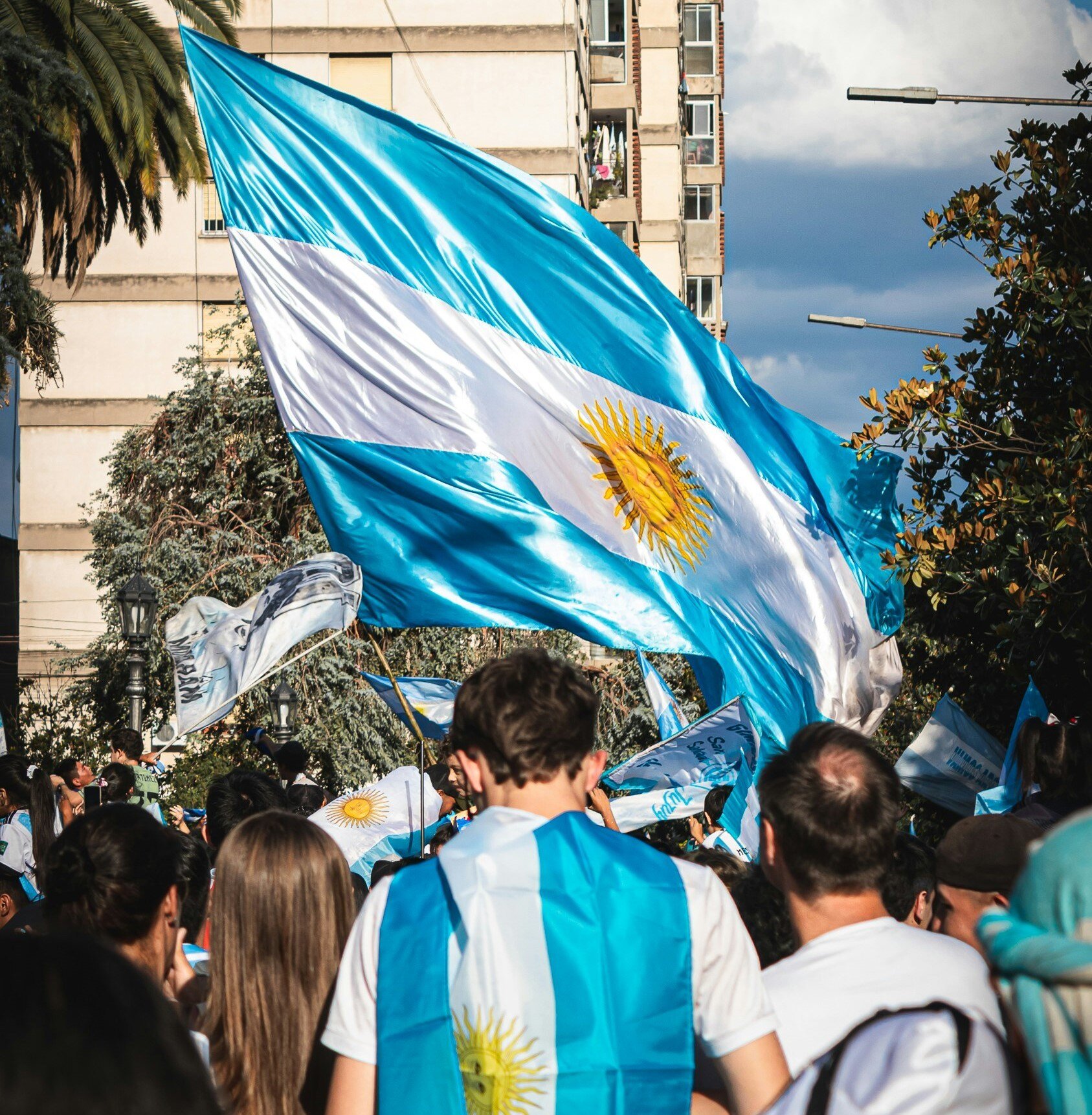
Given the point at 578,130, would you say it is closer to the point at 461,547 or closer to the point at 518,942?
the point at 461,547

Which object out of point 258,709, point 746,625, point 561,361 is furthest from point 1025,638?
point 258,709

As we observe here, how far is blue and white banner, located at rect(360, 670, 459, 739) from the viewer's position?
8719 millimetres

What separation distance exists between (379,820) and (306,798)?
0.93m

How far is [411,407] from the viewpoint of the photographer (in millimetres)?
6613

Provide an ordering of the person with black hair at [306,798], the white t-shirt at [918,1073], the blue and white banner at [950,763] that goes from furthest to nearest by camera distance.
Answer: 1. the blue and white banner at [950,763]
2. the person with black hair at [306,798]
3. the white t-shirt at [918,1073]

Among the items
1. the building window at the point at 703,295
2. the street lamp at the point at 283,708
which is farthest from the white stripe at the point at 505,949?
the building window at the point at 703,295

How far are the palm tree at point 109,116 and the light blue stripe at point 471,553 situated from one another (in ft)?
30.7

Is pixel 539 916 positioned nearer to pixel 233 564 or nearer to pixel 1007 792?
pixel 1007 792

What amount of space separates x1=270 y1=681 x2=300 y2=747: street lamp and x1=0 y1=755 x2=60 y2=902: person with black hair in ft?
30.2

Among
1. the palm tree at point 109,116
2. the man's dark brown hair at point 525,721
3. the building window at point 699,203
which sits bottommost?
the man's dark brown hair at point 525,721

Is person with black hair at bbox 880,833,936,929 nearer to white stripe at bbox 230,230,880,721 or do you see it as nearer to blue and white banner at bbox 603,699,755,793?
blue and white banner at bbox 603,699,755,793

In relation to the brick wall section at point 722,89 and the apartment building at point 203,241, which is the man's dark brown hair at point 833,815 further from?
the brick wall section at point 722,89

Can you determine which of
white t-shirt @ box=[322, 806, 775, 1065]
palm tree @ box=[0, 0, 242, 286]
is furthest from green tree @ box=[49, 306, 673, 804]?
white t-shirt @ box=[322, 806, 775, 1065]

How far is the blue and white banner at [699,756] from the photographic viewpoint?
641cm
